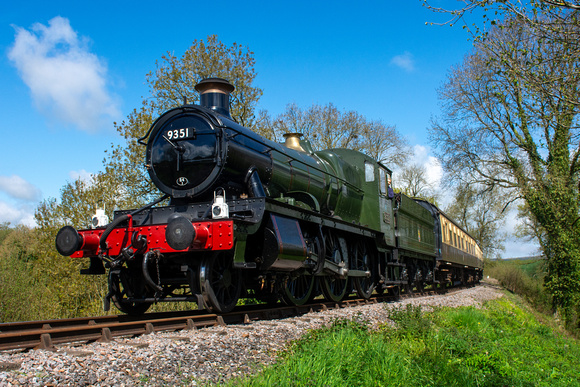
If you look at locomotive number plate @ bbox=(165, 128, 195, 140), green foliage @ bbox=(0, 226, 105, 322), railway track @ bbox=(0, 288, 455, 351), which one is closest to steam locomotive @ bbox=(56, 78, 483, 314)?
locomotive number plate @ bbox=(165, 128, 195, 140)

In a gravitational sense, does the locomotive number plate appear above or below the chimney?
below

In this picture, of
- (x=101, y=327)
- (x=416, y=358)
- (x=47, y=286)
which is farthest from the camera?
(x=47, y=286)

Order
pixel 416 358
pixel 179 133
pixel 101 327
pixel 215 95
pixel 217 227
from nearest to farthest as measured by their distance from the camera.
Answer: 1. pixel 101 327
2. pixel 416 358
3. pixel 217 227
4. pixel 179 133
5. pixel 215 95

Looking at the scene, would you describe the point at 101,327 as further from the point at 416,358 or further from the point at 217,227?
the point at 416,358

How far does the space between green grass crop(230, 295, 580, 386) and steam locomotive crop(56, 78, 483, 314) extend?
165cm

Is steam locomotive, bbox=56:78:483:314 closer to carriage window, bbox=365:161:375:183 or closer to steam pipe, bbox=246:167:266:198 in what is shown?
steam pipe, bbox=246:167:266:198

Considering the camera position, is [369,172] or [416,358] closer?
[416,358]

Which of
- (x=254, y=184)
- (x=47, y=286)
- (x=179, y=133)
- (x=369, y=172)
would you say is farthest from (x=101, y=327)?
(x=47, y=286)

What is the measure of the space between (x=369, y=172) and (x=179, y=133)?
6.18 meters

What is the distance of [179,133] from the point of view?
7.17 metres

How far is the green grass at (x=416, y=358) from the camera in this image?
14.7 ft

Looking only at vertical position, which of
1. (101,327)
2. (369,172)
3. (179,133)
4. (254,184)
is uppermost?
(369,172)

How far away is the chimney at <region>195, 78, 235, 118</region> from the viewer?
7.93 meters

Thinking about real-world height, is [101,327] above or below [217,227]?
below
